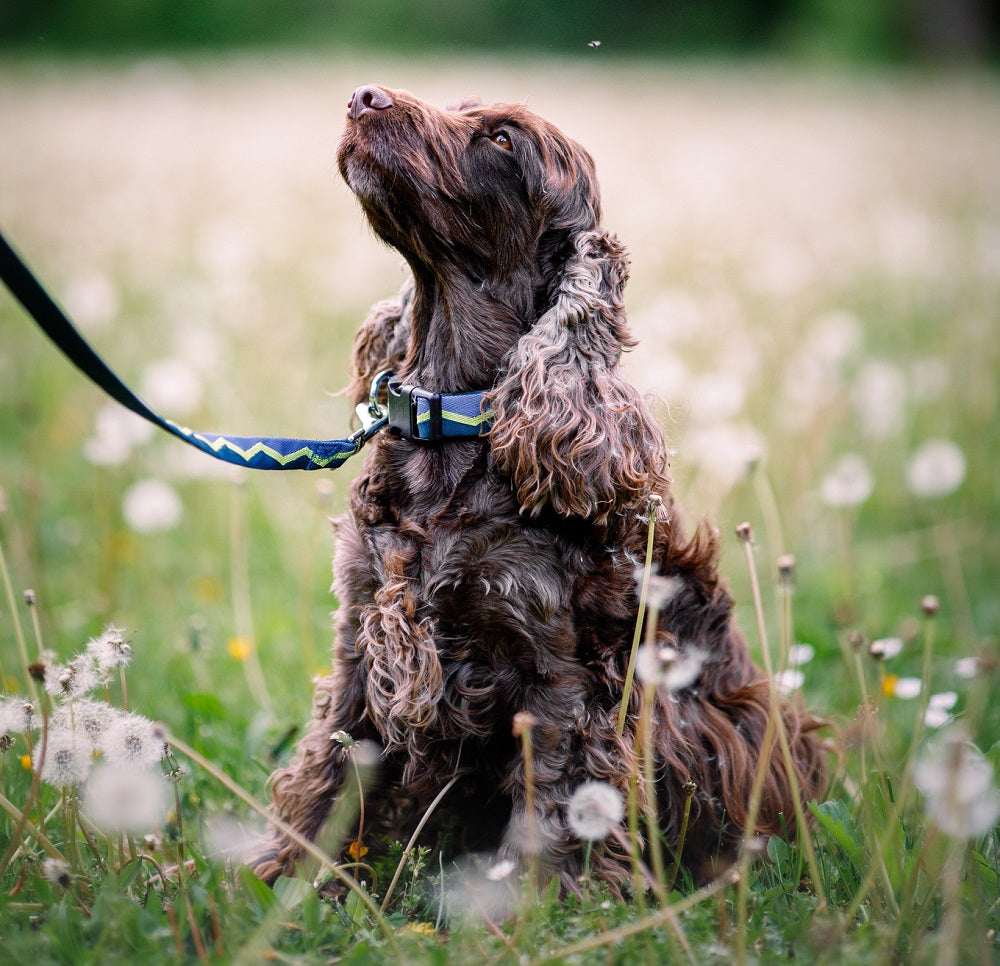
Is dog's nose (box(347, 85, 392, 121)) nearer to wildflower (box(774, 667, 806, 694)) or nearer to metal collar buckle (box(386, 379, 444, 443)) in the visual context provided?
metal collar buckle (box(386, 379, 444, 443))

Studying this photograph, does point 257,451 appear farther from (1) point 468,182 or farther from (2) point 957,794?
(2) point 957,794

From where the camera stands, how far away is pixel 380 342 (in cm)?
282

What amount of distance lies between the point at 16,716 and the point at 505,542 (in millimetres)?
1090

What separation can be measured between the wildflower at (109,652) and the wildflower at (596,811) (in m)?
0.99

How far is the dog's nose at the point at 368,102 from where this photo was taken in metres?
2.36

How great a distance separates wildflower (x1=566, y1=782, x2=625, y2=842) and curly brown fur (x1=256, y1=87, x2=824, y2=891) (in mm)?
323

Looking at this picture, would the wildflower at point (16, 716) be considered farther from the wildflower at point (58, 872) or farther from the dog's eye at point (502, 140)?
the dog's eye at point (502, 140)

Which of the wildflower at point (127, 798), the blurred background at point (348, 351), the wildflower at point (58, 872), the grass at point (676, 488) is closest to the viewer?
the wildflower at point (127, 798)

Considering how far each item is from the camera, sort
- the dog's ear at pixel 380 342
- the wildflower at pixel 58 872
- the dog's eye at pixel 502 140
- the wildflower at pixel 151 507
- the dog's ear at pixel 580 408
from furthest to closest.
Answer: the wildflower at pixel 151 507 → the dog's ear at pixel 380 342 → the dog's eye at pixel 502 140 → the dog's ear at pixel 580 408 → the wildflower at pixel 58 872

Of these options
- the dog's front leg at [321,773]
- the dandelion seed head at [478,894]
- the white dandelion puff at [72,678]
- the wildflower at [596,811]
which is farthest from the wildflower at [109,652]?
the wildflower at [596,811]

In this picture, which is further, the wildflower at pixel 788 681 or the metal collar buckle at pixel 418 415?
the wildflower at pixel 788 681

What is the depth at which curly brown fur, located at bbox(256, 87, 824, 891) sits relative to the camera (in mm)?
2314

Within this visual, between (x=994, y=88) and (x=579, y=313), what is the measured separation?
755 inches

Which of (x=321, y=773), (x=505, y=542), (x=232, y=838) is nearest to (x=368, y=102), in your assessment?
(x=505, y=542)
